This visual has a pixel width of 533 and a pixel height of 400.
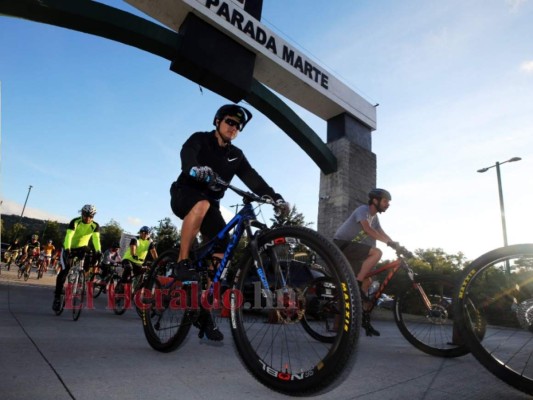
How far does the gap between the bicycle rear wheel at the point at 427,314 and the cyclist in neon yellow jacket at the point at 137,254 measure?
5.98 metres

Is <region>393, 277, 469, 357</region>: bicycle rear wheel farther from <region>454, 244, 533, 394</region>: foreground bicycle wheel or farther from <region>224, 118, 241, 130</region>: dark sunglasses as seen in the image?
<region>224, 118, 241, 130</region>: dark sunglasses

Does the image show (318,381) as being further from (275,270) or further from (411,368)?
(411,368)

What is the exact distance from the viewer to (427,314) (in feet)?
13.2

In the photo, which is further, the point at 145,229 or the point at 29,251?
the point at 29,251

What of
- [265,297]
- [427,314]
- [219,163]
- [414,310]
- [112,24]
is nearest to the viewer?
[265,297]

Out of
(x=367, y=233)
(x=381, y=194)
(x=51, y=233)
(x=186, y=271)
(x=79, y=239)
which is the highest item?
(x=51, y=233)

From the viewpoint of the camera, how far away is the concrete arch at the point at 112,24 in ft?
23.4

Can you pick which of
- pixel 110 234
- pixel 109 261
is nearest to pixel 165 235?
pixel 110 234

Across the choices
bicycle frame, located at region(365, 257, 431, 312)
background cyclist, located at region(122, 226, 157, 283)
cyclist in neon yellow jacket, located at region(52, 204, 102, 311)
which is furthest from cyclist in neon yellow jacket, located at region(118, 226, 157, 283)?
bicycle frame, located at region(365, 257, 431, 312)

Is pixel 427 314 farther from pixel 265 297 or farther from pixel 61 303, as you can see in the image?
pixel 61 303

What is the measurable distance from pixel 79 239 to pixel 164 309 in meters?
3.70

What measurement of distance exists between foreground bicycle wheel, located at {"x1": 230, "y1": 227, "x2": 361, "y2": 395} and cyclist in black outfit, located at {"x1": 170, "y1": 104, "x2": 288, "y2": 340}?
0.47 m

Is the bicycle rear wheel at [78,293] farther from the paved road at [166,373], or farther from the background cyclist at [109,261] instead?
the background cyclist at [109,261]

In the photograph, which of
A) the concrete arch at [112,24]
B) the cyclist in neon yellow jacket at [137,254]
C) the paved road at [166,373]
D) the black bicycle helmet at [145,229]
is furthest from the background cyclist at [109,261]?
the paved road at [166,373]
